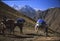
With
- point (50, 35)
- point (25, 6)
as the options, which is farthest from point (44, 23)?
point (25, 6)

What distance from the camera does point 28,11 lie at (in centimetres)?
584

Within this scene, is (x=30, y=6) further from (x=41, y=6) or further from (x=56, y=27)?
(x=56, y=27)

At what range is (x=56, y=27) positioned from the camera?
6.00 metres

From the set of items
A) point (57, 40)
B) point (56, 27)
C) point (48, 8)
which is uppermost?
point (48, 8)

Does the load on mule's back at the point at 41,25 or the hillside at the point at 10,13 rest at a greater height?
the hillside at the point at 10,13

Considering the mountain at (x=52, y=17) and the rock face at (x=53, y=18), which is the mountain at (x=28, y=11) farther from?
the rock face at (x=53, y=18)

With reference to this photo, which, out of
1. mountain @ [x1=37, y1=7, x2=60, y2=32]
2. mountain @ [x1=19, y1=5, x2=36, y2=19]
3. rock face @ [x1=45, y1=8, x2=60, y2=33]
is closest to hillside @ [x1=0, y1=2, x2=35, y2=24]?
mountain @ [x1=19, y1=5, x2=36, y2=19]

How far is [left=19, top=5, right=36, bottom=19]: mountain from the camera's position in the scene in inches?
223

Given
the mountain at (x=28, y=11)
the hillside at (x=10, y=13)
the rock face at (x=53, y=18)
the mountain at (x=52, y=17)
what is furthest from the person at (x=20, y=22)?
the rock face at (x=53, y=18)

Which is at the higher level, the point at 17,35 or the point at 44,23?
the point at 44,23

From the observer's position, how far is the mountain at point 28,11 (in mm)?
5664

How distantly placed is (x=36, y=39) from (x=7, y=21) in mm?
1025

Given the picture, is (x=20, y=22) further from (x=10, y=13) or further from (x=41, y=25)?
(x=10, y=13)

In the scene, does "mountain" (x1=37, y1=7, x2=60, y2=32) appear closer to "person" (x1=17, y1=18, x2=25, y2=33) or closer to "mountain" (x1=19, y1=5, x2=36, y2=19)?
"mountain" (x1=19, y1=5, x2=36, y2=19)
